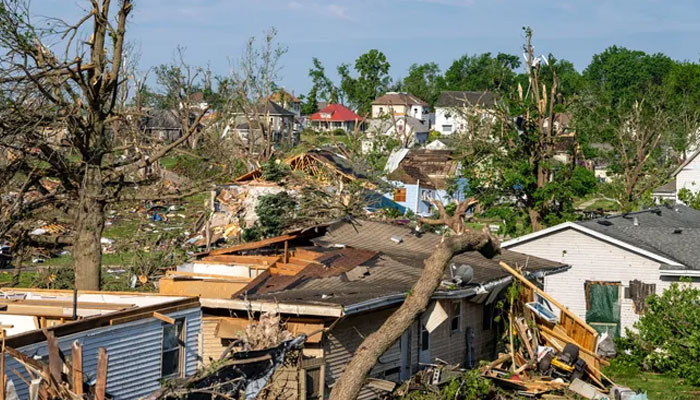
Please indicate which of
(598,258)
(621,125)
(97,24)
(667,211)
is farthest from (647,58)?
(97,24)

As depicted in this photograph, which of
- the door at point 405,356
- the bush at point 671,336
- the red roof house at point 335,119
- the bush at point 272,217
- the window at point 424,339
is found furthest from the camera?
the red roof house at point 335,119

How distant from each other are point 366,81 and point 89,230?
3678 inches

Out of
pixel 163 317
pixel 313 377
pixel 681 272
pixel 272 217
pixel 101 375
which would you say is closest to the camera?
pixel 101 375

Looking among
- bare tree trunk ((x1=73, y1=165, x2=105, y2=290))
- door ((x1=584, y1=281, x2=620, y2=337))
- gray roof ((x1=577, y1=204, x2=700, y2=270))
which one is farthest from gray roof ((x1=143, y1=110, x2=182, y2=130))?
bare tree trunk ((x1=73, y1=165, x2=105, y2=290))

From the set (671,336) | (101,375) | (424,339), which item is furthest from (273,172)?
(101,375)

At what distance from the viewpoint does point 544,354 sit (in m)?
17.4

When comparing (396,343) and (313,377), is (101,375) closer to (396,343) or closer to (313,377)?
(313,377)

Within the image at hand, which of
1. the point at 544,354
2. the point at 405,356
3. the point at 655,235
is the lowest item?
the point at 544,354

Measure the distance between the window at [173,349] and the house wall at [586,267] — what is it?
41.2ft

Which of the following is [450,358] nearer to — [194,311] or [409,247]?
[409,247]

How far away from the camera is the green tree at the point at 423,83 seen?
121 metres

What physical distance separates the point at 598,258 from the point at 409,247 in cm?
531

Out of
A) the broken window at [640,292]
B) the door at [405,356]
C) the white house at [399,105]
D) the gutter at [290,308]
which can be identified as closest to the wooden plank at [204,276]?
the gutter at [290,308]

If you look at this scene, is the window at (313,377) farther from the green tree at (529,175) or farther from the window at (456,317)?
the green tree at (529,175)
